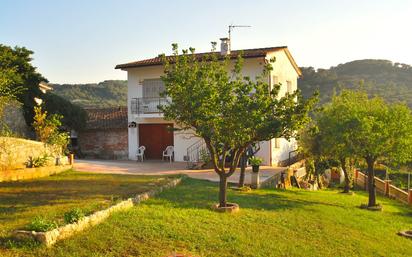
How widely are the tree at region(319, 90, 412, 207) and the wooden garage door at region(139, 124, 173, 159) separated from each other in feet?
36.7

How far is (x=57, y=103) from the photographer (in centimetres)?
2455

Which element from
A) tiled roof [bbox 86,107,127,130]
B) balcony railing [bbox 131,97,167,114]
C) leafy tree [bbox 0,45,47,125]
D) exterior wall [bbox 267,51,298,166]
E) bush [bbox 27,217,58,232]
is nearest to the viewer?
bush [bbox 27,217,58,232]

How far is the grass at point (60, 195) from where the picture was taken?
26.6ft

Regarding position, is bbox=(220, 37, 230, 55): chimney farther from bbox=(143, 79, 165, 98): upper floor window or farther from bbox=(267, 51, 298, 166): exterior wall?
bbox=(143, 79, 165, 98): upper floor window

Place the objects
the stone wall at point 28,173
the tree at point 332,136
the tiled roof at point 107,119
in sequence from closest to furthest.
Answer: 1. the stone wall at point 28,173
2. the tree at point 332,136
3. the tiled roof at point 107,119

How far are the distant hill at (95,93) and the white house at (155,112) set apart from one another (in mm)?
25583

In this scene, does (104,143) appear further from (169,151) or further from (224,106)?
(224,106)

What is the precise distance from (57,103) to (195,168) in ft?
33.2

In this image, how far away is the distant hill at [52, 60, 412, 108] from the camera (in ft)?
161

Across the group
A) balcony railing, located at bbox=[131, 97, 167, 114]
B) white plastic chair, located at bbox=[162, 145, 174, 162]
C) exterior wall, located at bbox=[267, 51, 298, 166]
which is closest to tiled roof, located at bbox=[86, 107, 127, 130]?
balcony railing, located at bbox=[131, 97, 167, 114]

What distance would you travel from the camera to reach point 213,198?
12164 mm

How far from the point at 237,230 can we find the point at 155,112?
14.5m

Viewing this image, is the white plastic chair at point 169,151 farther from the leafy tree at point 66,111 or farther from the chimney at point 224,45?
the chimney at point 224,45

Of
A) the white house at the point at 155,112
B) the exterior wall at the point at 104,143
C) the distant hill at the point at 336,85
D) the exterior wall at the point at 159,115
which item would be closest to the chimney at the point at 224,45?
the white house at the point at 155,112
